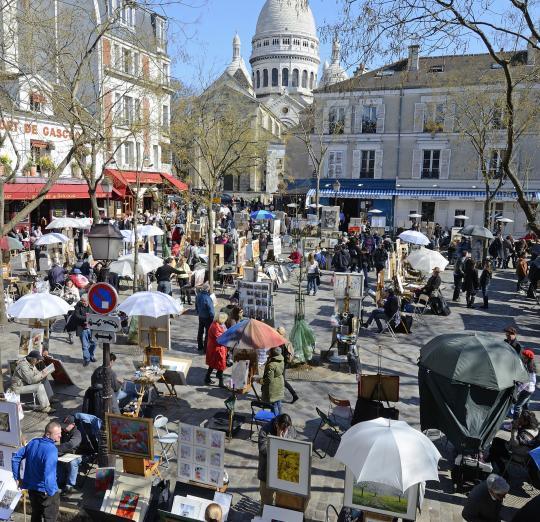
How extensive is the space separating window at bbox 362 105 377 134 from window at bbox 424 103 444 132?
3810 millimetres

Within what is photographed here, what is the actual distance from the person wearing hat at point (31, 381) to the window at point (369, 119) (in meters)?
35.7

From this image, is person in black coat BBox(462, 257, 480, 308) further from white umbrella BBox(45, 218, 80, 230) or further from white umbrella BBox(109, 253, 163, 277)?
white umbrella BBox(45, 218, 80, 230)

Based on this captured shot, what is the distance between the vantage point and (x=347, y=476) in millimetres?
5758

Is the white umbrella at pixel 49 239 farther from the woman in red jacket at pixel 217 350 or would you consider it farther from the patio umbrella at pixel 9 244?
the woman in red jacket at pixel 217 350

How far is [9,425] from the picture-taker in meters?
6.85

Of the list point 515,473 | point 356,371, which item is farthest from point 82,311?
point 515,473

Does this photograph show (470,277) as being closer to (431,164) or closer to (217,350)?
(217,350)

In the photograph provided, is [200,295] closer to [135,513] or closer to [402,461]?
[135,513]

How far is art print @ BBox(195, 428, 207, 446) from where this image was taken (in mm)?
6426

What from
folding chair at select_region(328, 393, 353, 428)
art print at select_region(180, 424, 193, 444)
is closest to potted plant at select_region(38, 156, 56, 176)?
folding chair at select_region(328, 393, 353, 428)

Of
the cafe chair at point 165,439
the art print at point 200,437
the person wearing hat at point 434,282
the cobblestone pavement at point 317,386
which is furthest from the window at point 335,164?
the art print at point 200,437

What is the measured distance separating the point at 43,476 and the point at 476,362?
536 cm

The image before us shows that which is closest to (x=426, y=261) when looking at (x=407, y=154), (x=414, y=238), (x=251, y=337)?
(x=414, y=238)

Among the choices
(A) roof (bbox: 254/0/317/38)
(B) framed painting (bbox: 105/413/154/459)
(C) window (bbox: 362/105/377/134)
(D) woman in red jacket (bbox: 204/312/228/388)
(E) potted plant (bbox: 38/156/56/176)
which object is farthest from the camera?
(A) roof (bbox: 254/0/317/38)
